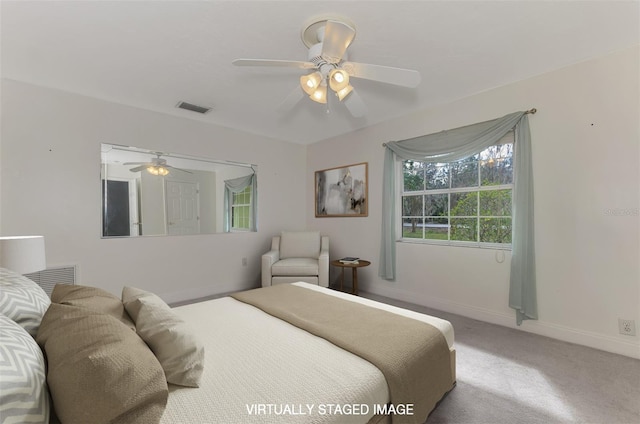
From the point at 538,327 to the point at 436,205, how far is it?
1537 millimetres

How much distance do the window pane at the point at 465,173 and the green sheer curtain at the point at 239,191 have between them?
2.77m

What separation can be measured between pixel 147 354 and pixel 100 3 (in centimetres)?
204

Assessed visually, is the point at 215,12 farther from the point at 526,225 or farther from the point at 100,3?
the point at 526,225

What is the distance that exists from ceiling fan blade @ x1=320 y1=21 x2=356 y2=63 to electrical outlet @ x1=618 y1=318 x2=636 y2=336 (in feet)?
9.59

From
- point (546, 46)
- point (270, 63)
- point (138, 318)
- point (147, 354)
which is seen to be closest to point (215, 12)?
point (270, 63)

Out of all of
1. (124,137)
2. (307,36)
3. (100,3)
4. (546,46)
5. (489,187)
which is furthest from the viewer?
(124,137)

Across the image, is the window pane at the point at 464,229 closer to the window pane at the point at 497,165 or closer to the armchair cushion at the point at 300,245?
the window pane at the point at 497,165

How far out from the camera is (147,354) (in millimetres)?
904

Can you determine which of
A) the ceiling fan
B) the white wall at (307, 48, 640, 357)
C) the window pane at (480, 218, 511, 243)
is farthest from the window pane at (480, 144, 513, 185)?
the ceiling fan

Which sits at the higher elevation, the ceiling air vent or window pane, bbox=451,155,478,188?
the ceiling air vent

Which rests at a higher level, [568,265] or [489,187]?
[489,187]

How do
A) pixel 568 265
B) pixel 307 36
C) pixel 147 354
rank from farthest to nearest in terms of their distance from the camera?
pixel 568 265, pixel 307 36, pixel 147 354

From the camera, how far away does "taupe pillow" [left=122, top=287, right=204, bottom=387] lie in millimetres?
1035

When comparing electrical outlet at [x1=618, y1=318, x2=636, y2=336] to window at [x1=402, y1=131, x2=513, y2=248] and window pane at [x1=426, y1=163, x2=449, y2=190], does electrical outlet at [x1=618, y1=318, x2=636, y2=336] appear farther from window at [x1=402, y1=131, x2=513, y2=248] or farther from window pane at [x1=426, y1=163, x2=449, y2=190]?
window pane at [x1=426, y1=163, x2=449, y2=190]
